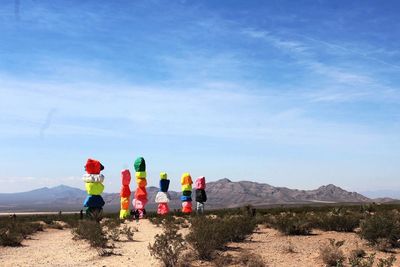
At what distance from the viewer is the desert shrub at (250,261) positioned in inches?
504

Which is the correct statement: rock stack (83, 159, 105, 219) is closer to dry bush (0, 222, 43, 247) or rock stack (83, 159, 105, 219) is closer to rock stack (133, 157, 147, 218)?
dry bush (0, 222, 43, 247)

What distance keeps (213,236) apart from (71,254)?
5.43 metres

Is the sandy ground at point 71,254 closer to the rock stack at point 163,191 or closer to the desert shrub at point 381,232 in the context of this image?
the desert shrub at point 381,232

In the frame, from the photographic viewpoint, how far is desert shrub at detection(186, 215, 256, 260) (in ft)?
46.6

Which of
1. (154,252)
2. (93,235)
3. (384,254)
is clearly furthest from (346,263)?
(93,235)

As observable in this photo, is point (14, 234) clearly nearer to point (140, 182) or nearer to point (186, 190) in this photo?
point (140, 182)

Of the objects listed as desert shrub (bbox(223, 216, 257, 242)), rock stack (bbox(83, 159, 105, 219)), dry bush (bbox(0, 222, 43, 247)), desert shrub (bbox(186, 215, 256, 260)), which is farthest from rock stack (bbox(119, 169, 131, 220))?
desert shrub (bbox(186, 215, 256, 260))

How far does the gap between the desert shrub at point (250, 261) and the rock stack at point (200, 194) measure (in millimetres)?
19297

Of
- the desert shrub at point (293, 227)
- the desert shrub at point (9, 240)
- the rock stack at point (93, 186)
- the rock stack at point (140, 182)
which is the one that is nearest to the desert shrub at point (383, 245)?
the desert shrub at point (293, 227)

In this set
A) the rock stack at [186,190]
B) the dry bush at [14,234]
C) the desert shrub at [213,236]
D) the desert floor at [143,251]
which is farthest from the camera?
the rock stack at [186,190]

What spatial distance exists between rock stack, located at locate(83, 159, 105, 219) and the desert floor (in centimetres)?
612

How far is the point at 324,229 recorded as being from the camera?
68.4ft

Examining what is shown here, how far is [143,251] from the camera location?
16.4 metres

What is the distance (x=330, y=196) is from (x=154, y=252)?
172 m
